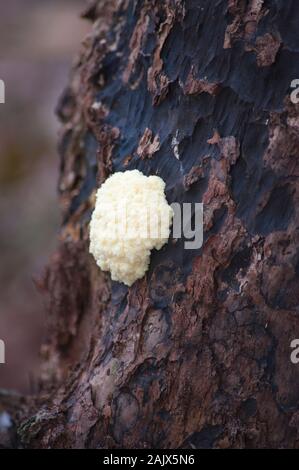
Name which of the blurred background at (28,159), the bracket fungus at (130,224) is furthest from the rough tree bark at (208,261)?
the blurred background at (28,159)

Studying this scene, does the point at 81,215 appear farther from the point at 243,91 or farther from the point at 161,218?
the point at 243,91

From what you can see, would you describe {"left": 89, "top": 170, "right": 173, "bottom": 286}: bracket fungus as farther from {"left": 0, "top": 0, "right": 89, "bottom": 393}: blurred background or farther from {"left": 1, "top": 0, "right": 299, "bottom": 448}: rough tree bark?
{"left": 0, "top": 0, "right": 89, "bottom": 393}: blurred background

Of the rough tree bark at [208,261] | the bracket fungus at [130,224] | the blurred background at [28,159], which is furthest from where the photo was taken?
the blurred background at [28,159]

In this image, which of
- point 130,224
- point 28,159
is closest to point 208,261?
point 130,224

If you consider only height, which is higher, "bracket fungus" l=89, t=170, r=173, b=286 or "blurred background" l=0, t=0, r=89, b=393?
"blurred background" l=0, t=0, r=89, b=393

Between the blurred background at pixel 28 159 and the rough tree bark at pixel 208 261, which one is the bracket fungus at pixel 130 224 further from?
the blurred background at pixel 28 159

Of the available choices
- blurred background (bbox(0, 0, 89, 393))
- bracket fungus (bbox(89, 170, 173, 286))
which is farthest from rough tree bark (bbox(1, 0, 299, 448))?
blurred background (bbox(0, 0, 89, 393))
